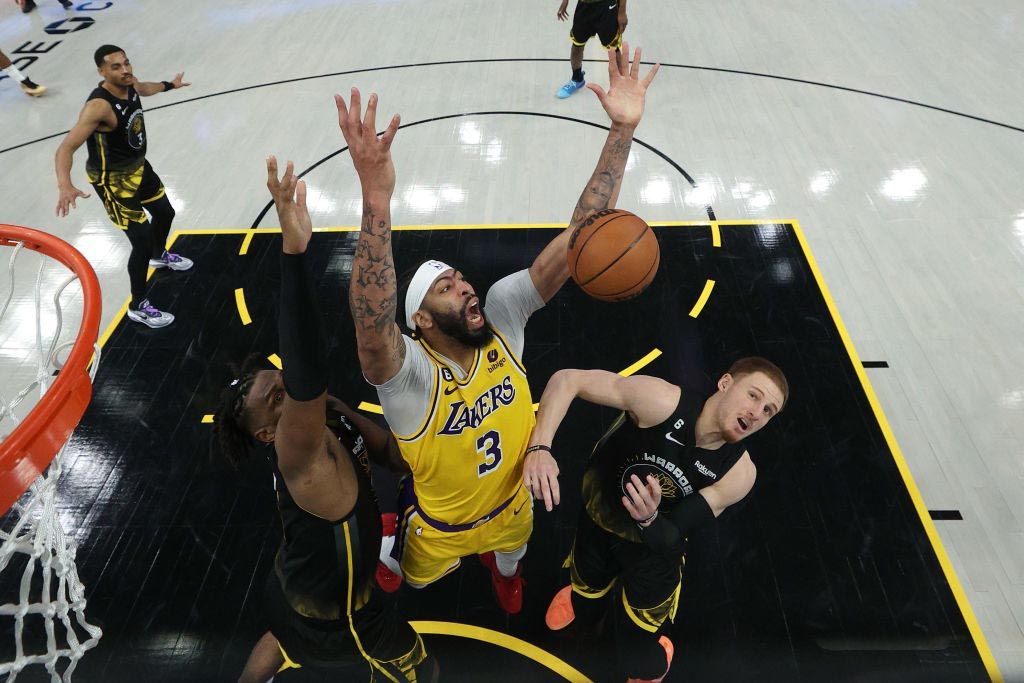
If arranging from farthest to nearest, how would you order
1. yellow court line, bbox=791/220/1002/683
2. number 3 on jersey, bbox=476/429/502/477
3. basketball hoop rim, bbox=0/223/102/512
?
1. yellow court line, bbox=791/220/1002/683
2. number 3 on jersey, bbox=476/429/502/477
3. basketball hoop rim, bbox=0/223/102/512

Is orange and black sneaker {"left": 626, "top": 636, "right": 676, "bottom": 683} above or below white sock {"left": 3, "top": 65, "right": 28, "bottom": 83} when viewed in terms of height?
below

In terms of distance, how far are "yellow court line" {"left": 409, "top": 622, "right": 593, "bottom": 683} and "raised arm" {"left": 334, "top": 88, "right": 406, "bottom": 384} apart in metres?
1.67

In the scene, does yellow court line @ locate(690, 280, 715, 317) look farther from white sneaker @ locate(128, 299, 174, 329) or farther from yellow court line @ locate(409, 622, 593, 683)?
white sneaker @ locate(128, 299, 174, 329)

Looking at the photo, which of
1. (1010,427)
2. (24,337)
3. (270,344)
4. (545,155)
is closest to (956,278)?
(1010,427)

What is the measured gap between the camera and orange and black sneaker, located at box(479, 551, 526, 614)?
3.24 m

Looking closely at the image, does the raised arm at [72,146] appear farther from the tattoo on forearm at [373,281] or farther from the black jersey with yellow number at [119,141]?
the tattoo on forearm at [373,281]

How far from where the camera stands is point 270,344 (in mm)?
4742

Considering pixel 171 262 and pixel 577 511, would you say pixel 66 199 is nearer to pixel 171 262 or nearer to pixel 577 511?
pixel 171 262

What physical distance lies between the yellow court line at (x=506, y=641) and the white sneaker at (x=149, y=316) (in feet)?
10.2

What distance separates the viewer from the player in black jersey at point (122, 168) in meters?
4.31

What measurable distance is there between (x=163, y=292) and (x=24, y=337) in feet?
3.36

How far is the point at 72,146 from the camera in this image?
4.28 m

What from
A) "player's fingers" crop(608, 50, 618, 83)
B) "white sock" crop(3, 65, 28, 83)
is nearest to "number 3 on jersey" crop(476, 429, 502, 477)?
"player's fingers" crop(608, 50, 618, 83)

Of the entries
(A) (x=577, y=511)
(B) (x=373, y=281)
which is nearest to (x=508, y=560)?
(A) (x=577, y=511)
